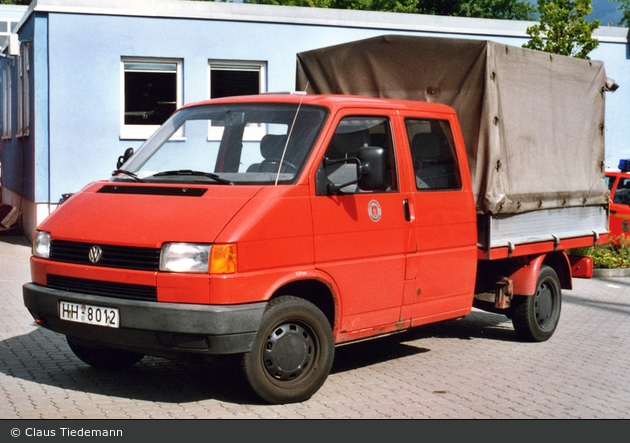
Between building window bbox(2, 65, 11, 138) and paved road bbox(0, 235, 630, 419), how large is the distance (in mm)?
13737

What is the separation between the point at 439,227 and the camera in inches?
269

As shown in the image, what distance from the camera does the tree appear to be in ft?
51.5

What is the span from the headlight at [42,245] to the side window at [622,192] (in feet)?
40.6

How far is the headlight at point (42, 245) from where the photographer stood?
234 inches

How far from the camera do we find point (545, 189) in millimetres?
8305

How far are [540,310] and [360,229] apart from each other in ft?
10.5

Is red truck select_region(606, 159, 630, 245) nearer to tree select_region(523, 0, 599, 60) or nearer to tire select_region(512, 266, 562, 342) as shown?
tree select_region(523, 0, 599, 60)

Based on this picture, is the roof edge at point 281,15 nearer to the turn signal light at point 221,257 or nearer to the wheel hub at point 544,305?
the wheel hub at point 544,305

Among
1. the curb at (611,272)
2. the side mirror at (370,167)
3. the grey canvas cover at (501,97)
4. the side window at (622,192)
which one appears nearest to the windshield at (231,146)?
the side mirror at (370,167)

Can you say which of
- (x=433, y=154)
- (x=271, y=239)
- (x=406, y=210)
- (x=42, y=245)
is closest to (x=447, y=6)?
(x=433, y=154)

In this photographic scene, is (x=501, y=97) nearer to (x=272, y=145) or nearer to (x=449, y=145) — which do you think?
(x=449, y=145)

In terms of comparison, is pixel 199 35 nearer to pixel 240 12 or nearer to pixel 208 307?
pixel 240 12

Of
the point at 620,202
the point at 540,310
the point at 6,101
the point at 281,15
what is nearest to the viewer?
the point at 540,310
